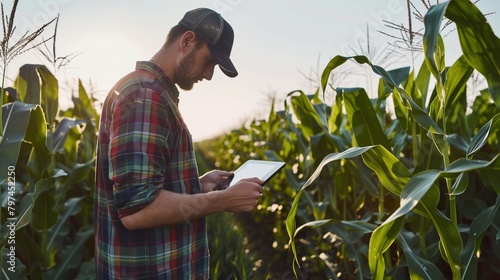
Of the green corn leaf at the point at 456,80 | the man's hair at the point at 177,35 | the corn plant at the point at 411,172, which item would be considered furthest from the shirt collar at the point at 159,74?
the green corn leaf at the point at 456,80

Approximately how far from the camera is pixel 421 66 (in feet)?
6.81

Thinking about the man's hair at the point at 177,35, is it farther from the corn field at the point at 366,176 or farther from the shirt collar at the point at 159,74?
the corn field at the point at 366,176

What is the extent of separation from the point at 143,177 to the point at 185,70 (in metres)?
0.41

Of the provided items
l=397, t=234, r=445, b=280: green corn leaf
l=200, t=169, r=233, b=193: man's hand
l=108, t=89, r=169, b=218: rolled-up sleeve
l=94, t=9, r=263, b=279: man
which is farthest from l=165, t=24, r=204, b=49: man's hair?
l=397, t=234, r=445, b=280: green corn leaf

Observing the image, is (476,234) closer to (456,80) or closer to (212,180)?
(456,80)

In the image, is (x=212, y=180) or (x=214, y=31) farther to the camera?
(x=212, y=180)

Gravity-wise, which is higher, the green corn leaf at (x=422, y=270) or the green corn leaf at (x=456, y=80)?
the green corn leaf at (x=456, y=80)

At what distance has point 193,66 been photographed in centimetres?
149

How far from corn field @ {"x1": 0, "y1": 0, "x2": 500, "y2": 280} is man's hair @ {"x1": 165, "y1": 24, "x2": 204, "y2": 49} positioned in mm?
421

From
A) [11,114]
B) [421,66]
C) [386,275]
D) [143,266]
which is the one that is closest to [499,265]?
[386,275]

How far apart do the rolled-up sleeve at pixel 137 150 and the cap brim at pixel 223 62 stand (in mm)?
272

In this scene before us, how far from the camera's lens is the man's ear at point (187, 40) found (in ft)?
4.79

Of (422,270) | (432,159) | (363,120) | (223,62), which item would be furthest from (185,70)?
(432,159)

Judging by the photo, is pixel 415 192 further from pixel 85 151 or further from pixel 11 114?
pixel 85 151
